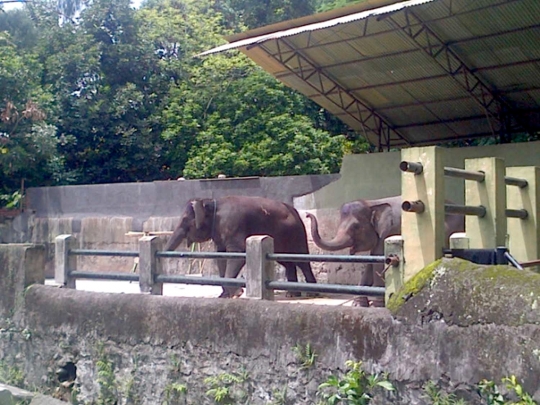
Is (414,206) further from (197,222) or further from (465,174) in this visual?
(197,222)

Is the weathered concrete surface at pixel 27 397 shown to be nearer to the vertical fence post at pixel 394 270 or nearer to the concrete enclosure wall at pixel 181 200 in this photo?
the vertical fence post at pixel 394 270

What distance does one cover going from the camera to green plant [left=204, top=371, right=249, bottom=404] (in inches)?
290

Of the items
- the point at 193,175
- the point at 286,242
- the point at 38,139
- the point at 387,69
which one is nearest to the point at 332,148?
the point at 193,175

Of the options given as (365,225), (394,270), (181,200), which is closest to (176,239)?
(365,225)

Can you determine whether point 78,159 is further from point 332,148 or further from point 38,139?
point 332,148

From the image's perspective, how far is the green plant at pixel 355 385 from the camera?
621 cm

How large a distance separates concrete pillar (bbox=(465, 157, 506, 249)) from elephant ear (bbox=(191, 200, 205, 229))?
5.40 m

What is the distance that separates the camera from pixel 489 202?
6789 mm

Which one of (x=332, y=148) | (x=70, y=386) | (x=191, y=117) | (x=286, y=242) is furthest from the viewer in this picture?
(x=191, y=117)

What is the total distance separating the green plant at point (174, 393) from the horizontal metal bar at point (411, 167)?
337cm

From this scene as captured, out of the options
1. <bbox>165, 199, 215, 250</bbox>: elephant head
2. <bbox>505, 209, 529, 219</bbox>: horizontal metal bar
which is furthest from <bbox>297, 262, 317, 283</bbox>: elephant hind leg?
<bbox>505, 209, 529, 219</bbox>: horizontal metal bar

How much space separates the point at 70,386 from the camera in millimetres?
9258

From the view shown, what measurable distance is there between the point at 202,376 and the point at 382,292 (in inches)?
85.6

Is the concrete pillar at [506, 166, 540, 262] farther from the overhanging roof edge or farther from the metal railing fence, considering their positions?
the overhanging roof edge
